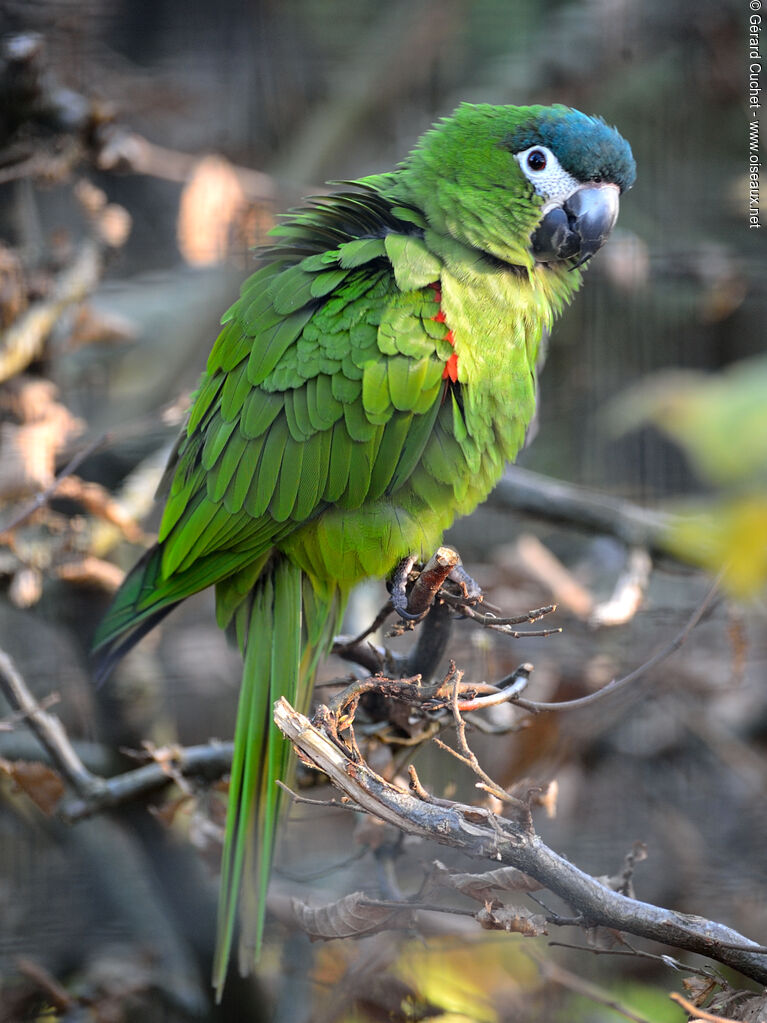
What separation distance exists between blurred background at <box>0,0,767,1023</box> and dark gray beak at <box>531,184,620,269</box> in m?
0.29

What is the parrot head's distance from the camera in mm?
1416

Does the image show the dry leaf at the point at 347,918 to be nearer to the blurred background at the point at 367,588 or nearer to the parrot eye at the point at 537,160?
the blurred background at the point at 367,588

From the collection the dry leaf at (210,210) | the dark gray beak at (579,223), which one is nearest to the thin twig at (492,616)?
the dark gray beak at (579,223)

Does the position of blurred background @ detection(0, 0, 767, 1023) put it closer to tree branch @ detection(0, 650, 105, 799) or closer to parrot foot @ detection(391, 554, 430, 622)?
tree branch @ detection(0, 650, 105, 799)

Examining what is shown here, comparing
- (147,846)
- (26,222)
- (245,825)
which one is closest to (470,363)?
(245,825)

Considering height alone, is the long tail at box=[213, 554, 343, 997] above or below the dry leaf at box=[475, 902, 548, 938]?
below

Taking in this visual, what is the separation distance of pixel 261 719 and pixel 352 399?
1.65 feet

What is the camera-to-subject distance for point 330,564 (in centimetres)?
142

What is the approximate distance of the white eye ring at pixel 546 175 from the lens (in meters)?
1.44

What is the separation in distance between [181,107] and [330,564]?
88.9 inches

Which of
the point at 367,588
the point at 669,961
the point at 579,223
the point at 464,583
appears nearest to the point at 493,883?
the point at 669,961

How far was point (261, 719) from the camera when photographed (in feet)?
4.47

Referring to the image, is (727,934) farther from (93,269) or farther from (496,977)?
(93,269)

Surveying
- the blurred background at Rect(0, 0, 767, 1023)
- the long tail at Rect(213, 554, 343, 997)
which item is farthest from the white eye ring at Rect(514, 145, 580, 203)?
the long tail at Rect(213, 554, 343, 997)
